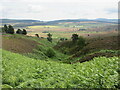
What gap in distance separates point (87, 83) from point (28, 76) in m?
4.43

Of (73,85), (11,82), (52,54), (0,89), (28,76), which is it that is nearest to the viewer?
(0,89)

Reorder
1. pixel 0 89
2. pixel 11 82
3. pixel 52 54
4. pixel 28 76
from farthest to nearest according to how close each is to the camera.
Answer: pixel 52 54 → pixel 28 76 → pixel 11 82 → pixel 0 89

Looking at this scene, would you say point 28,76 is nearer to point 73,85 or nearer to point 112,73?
point 73,85

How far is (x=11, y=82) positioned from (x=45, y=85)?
92.7 inches

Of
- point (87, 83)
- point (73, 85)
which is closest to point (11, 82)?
point (73, 85)

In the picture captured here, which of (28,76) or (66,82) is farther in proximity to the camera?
(28,76)

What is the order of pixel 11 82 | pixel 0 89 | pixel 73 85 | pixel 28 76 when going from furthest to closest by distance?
1. pixel 28 76
2. pixel 11 82
3. pixel 73 85
4. pixel 0 89

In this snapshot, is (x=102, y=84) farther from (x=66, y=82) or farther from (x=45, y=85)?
(x=45, y=85)

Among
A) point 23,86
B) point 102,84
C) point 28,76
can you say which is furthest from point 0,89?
point 102,84

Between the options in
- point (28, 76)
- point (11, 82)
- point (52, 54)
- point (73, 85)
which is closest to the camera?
point (73, 85)

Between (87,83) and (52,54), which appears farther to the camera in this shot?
(52,54)

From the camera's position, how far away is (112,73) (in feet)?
34.8

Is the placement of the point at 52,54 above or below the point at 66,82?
below

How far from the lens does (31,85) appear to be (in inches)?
→ 355
